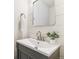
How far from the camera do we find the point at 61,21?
159cm

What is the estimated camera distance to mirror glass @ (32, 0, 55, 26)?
178 centimetres

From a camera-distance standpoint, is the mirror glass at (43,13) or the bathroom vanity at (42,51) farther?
the mirror glass at (43,13)

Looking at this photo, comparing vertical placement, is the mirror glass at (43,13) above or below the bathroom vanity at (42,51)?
above

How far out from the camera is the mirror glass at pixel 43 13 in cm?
178

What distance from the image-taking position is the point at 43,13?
2.01 m

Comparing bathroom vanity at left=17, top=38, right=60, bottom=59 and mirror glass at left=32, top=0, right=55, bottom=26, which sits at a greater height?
mirror glass at left=32, top=0, right=55, bottom=26

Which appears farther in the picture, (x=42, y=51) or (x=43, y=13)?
(x=43, y=13)

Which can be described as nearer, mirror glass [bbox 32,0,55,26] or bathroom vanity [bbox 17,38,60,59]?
bathroom vanity [bbox 17,38,60,59]

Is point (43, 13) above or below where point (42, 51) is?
above

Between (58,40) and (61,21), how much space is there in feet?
1.12
